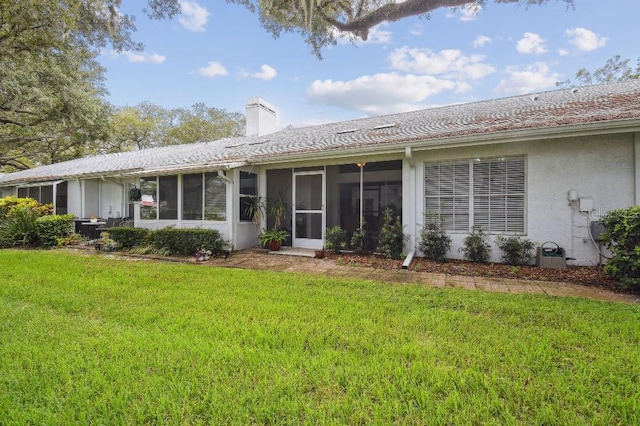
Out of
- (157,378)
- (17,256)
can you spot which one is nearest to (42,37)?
(17,256)

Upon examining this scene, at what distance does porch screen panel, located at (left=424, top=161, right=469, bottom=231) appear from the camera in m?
7.84

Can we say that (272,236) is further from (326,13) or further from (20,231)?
(20,231)

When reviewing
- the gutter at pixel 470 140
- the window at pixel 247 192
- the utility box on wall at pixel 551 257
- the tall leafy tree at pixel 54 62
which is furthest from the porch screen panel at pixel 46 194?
the utility box on wall at pixel 551 257

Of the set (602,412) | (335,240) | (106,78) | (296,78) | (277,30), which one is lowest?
(602,412)

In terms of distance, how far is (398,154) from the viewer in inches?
326

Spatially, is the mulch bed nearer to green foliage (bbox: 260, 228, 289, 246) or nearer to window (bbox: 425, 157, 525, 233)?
window (bbox: 425, 157, 525, 233)

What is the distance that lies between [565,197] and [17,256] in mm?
13894

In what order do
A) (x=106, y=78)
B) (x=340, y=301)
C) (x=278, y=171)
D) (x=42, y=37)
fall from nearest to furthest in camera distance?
1. (x=340, y=301)
2. (x=42, y=37)
3. (x=278, y=171)
4. (x=106, y=78)

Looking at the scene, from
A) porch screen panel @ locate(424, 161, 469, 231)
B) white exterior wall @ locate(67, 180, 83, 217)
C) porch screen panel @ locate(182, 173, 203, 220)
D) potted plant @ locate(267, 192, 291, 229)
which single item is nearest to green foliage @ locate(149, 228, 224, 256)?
porch screen panel @ locate(182, 173, 203, 220)

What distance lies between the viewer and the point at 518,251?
23.0ft

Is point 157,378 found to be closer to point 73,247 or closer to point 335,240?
point 335,240

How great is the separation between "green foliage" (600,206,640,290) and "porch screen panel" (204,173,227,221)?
919 centimetres

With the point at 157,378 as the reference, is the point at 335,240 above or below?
above

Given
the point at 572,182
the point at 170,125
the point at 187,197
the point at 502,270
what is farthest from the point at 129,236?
the point at 170,125
